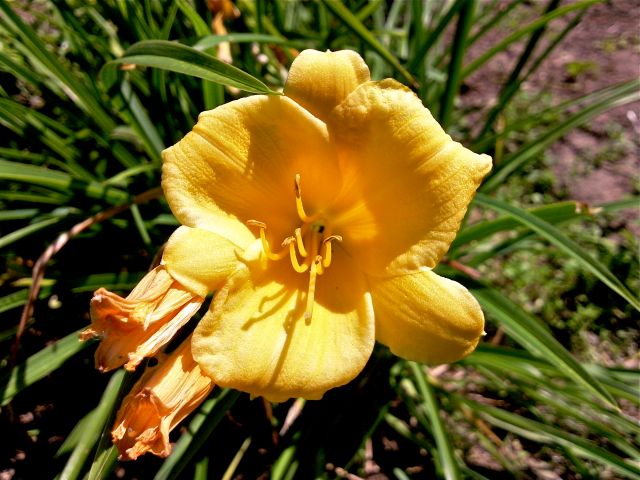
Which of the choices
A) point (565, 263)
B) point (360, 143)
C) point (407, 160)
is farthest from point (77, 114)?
point (565, 263)

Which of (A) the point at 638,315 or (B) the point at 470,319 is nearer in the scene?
(B) the point at 470,319

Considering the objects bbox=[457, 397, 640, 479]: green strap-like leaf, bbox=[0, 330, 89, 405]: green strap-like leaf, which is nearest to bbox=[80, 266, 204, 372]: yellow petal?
bbox=[0, 330, 89, 405]: green strap-like leaf

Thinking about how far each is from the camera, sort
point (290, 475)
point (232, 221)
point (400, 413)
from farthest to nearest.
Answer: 1. point (400, 413)
2. point (290, 475)
3. point (232, 221)

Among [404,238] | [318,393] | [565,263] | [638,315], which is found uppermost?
[404,238]

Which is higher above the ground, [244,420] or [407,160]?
[407,160]

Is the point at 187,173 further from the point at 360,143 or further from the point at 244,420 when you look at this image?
the point at 244,420
